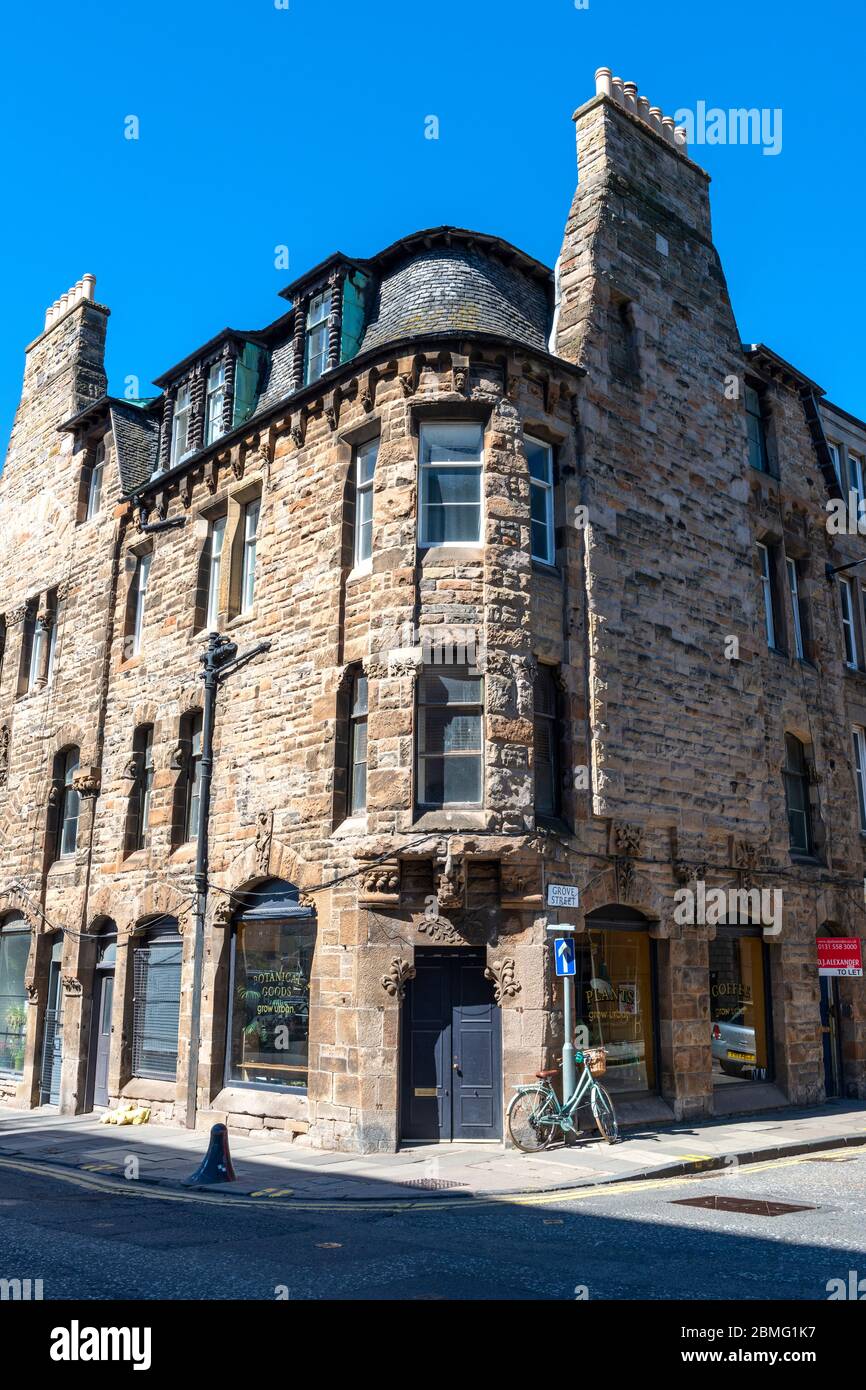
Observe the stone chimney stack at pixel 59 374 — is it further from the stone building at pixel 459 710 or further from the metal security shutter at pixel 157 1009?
the metal security shutter at pixel 157 1009

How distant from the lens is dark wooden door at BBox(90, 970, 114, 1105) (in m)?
19.9

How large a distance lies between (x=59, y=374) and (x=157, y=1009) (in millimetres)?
15623

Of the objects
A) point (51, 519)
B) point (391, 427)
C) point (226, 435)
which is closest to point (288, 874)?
point (391, 427)

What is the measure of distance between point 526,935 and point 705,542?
27.2 ft

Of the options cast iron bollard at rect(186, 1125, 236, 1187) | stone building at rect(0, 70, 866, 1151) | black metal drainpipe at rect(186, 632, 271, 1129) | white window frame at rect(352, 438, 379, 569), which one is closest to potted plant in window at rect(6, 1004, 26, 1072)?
stone building at rect(0, 70, 866, 1151)

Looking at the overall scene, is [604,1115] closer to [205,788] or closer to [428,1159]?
[428,1159]

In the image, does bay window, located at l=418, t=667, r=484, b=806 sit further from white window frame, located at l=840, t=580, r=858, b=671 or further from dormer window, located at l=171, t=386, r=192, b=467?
white window frame, located at l=840, t=580, r=858, b=671

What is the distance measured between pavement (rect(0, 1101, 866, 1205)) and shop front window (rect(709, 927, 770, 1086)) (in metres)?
1.05

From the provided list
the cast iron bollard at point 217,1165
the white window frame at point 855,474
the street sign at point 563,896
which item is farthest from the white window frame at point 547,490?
the white window frame at point 855,474

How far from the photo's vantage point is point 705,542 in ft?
63.4

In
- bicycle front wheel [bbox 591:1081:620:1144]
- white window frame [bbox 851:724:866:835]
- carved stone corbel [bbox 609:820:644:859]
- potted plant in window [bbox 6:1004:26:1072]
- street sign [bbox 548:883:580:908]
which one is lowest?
bicycle front wheel [bbox 591:1081:620:1144]

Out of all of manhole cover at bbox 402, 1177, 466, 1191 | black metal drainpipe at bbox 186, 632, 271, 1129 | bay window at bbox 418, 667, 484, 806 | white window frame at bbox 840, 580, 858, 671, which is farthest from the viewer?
white window frame at bbox 840, 580, 858, 671

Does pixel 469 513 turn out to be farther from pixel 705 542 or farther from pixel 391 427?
pixel 705 542

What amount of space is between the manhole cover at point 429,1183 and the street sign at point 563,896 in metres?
3.97
